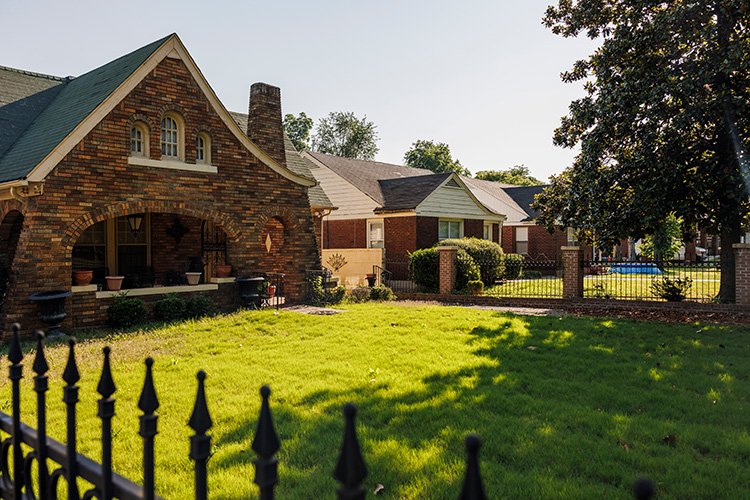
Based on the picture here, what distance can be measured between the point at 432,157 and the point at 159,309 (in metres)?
55.6

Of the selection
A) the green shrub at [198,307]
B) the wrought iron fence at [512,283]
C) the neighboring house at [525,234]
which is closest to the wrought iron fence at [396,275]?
the wrought iron fence at [512,283]

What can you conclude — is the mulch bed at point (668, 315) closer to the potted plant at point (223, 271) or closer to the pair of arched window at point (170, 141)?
the potted plant at point (223, 271)

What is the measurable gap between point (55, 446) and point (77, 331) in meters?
9.92

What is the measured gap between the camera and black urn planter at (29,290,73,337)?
33.9 feet

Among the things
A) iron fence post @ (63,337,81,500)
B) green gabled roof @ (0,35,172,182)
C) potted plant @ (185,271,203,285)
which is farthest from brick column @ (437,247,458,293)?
iron fence post @ (63,337,81,500)

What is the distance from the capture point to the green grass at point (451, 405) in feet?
13.0

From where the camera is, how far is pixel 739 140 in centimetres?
1270

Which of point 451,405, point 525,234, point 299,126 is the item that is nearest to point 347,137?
point 299,126

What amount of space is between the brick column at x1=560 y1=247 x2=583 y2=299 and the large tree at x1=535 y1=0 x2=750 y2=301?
0.88 metres

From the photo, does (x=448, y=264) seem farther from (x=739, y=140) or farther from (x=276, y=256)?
(x=739, y=140)

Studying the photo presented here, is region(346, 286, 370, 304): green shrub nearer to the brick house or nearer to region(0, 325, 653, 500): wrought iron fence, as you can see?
the brick house

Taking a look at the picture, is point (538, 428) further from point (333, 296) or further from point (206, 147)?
point (206, 147)

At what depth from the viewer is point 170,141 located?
516 inches

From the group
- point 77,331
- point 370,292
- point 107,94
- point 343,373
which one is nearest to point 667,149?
point 370,292
